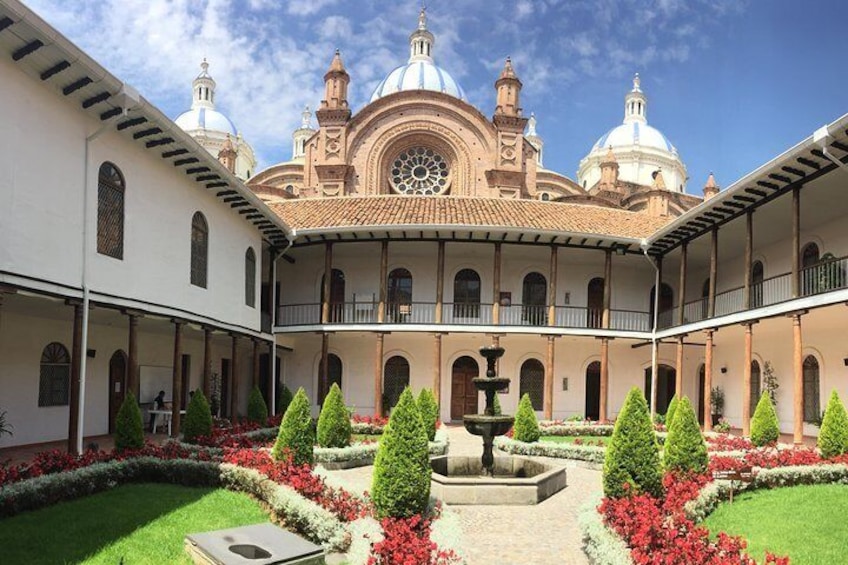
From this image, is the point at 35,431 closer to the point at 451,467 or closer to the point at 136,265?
the point at 136,265

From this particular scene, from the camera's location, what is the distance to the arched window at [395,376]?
2542cm

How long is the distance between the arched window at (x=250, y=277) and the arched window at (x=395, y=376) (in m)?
5.81

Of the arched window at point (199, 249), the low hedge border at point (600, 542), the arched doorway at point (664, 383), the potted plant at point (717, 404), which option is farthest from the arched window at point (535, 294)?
the low hedge border at point (600, 542)

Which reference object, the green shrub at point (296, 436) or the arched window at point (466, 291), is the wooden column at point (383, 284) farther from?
the green shrub at point (296, 436)

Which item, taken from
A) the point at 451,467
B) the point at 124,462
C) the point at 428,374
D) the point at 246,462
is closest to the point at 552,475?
the point at 451,467

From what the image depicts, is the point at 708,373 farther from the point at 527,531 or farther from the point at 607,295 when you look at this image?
the point at 527,531

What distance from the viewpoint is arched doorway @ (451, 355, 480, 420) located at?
25375 millimetres

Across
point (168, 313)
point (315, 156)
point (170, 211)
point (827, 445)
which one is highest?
point (315, 156)

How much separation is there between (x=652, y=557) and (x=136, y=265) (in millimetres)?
11001

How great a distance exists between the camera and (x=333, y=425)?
49.6 ft

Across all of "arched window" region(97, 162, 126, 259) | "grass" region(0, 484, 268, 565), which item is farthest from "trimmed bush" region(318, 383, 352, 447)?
"arched window" region(97, 162, 126, 259)

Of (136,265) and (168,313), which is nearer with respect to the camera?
(136,265)

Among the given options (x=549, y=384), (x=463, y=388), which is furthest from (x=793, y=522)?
(x=463, y=388)

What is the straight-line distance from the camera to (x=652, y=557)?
690 centimetres
